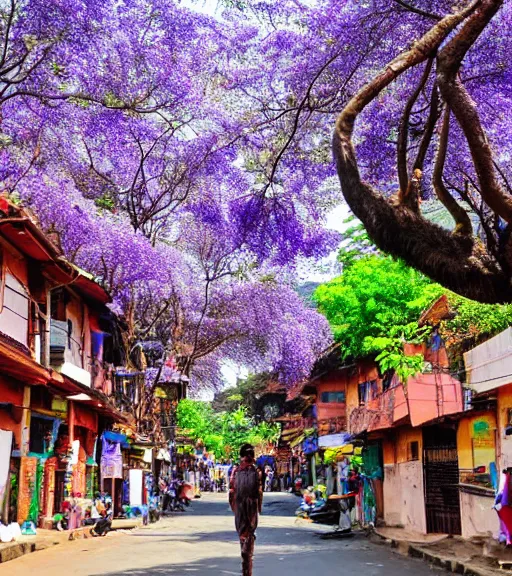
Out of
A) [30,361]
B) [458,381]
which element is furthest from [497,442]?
[30,361]

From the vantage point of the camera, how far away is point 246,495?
36.4ft

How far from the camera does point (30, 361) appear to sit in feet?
54.5

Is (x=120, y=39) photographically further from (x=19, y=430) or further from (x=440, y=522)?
(x=440, y=522)

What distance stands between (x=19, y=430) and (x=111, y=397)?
984 centimetres

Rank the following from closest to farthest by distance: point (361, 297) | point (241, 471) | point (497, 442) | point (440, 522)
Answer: point (241, 471), point (497, 442), point (440, 522), point (361, 297)

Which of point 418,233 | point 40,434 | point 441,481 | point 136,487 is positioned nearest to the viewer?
point 418,233

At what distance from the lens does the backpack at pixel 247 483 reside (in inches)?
437

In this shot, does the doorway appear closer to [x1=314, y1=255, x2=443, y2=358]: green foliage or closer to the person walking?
[x1=314, y1=255, x2=443, y2=358]: green foliage

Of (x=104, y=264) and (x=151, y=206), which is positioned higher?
(x=151, y=206)

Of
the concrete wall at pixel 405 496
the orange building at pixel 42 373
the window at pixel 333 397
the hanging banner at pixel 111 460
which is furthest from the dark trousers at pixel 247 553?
the window at pixel 333 397

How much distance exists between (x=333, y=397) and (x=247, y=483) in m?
28.4

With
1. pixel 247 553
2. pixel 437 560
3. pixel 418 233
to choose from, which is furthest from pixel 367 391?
pixel 418 233

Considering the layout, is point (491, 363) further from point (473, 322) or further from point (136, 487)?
point (136, 487)

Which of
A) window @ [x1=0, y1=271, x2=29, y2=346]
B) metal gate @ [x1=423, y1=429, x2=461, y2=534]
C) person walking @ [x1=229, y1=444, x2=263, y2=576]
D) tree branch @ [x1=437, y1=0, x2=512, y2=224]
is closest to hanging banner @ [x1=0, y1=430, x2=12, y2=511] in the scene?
window @ [x1=0, y1=271, x2=29, y2=346]
